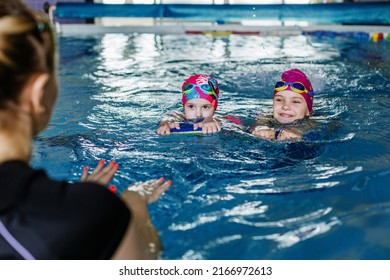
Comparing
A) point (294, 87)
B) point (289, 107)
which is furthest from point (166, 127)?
point (294, 87)

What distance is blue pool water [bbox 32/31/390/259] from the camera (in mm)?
2592

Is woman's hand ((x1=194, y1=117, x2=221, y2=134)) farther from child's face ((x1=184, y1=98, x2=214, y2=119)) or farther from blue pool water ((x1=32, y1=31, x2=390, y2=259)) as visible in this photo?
child's face ((x1=184, y1=98, x2=214, y2=119))

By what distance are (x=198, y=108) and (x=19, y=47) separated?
11.1 ft

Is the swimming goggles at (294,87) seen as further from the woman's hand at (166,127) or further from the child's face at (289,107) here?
the woman's hand at (166,127)

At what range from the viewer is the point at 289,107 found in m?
4.76

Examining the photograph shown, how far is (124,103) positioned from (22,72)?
4402 millimetres

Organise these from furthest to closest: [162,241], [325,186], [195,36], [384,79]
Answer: [195,36], [384,79], [325,186], [162,241]

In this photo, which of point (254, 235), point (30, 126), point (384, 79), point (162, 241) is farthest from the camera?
point (384, 79)

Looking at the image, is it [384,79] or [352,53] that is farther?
[352,53]

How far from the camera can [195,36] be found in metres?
13.7
